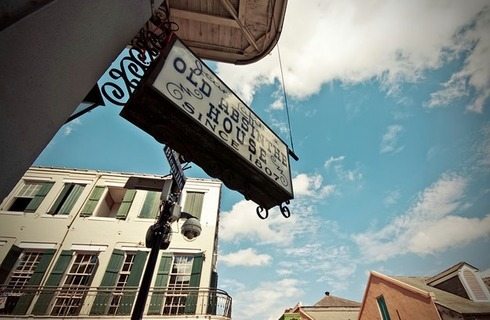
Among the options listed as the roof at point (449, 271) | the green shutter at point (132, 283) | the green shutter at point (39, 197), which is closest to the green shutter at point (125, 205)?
the green shutter at point (132, 283)

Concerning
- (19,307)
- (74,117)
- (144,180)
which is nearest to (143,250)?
(19,307)

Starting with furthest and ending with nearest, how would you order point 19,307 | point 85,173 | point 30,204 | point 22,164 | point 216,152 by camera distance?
point 85,173 < point 30,204 < point 19,307 < point 216,152 < point 22,164

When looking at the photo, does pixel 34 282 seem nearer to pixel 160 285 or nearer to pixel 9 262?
pixel 9 262

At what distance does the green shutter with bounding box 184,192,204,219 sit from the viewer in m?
12.2

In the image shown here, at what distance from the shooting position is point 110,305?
9359 mm

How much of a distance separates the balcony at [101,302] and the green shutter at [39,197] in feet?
12.0

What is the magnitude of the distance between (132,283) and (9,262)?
5.15 metres

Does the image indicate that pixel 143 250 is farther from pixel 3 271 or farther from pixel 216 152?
pixel 216 152

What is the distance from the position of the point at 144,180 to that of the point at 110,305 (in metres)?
7.25

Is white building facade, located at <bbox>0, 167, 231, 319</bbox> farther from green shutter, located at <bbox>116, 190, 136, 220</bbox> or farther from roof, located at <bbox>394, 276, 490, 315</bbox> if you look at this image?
roof, located at <bbox>394, 276, 490, 315</bbox>

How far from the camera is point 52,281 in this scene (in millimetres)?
9820

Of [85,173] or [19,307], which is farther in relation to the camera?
[85,173]

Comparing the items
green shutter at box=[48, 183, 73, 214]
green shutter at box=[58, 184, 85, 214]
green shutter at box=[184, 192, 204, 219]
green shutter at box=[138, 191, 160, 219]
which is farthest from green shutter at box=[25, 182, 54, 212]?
green shutter at box=[184, 192, 204, 219]

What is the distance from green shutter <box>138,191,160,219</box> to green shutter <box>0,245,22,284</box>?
4974 millimetres
